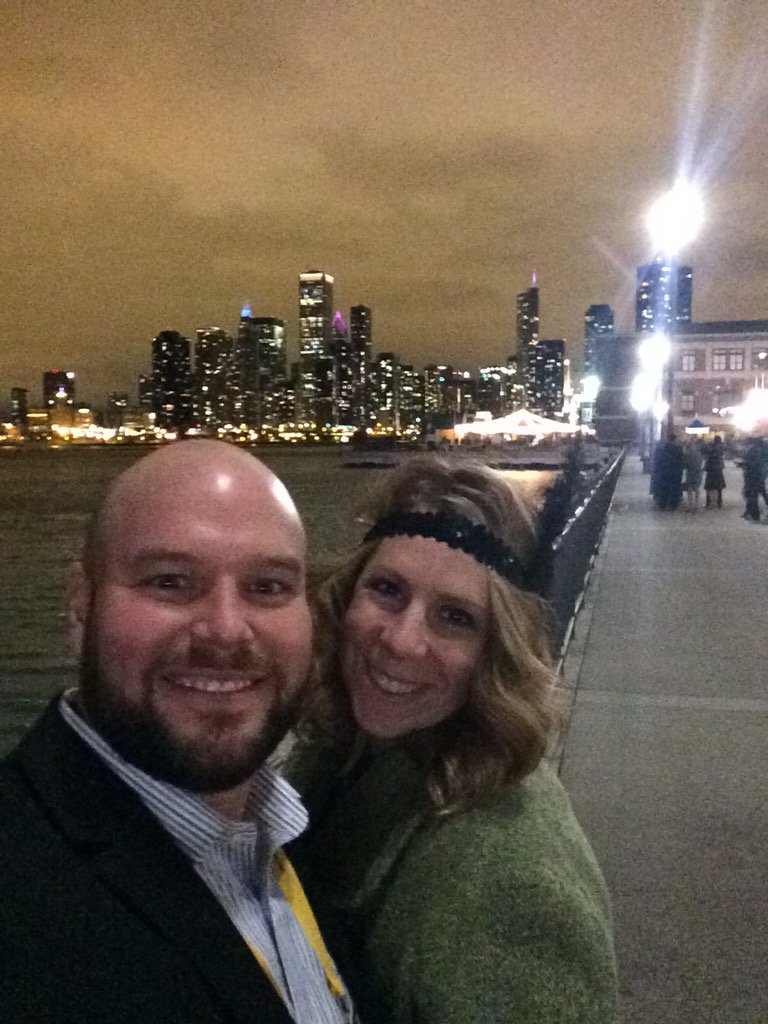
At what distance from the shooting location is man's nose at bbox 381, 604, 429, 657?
2227mm

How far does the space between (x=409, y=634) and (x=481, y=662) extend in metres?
0.18

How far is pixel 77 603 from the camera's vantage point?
165 cm

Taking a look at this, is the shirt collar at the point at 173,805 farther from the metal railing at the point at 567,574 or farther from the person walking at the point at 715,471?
the person walking at the point at 715,471

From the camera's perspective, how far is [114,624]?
5.05ft

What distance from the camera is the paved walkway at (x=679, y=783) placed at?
3865mm

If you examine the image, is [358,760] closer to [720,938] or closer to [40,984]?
[40,984]

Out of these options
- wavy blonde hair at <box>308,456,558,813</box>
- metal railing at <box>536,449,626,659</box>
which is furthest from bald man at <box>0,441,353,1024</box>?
metal railing at <box>536,449,626,659</box>

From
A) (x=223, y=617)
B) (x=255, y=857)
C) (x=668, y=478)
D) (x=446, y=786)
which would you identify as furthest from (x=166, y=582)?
(x=668, y=478)

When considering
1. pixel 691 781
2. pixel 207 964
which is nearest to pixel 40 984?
pixel 207 964

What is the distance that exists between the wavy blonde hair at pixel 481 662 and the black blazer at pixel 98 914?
63 cm

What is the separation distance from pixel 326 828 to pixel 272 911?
528 millimetres

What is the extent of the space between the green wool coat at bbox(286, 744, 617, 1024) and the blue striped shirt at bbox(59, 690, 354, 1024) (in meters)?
0.15

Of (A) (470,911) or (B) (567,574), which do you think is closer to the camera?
(A) (470,911)

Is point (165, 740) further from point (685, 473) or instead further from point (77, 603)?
point (685, 473)
